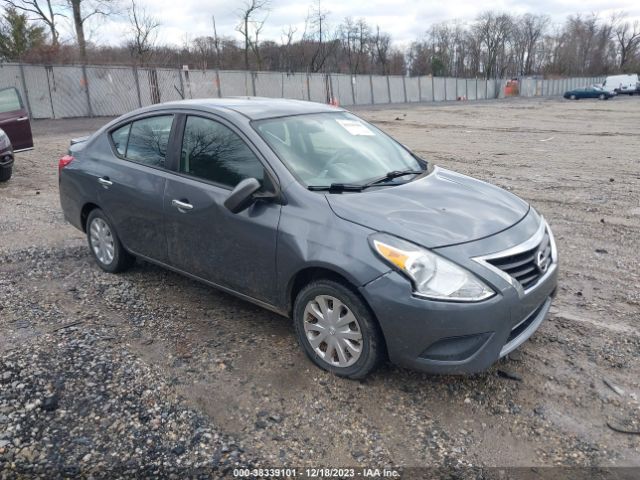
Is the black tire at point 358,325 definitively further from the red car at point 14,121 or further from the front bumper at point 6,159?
the red car at point 14,121

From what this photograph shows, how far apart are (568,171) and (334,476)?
9.52 meters

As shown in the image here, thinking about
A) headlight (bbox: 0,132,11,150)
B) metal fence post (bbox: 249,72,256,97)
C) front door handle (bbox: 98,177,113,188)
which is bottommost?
front door handle (bbox: 98,177,113,188)

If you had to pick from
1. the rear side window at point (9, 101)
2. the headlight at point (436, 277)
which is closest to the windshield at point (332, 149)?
the headlight at point (436, 277)

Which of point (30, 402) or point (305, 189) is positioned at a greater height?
point (305, 189)

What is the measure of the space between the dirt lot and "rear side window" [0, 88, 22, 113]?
23.5ft

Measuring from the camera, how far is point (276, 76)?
37.4m

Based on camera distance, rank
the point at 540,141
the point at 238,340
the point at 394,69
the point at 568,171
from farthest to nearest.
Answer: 1. the point at 394,69
2. the point at 540,141
3. the point at 568,171
4. the point at 238,340

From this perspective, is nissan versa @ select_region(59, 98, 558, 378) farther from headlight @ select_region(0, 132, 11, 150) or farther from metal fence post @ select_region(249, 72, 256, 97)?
metal fence post @ select_region(249, 72, 256, 97)

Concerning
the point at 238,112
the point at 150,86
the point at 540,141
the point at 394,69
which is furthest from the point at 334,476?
the point at 394,69

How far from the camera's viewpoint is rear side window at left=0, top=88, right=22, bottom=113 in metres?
11.1

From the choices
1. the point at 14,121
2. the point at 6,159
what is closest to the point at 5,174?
the point at 6,159

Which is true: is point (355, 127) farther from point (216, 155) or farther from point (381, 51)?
point (381, 51)

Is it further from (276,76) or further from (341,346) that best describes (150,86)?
(341,346)

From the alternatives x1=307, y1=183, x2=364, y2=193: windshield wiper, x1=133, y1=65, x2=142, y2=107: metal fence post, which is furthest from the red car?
x1=133, y1=65, x2=142, y2=107: metal fence post
